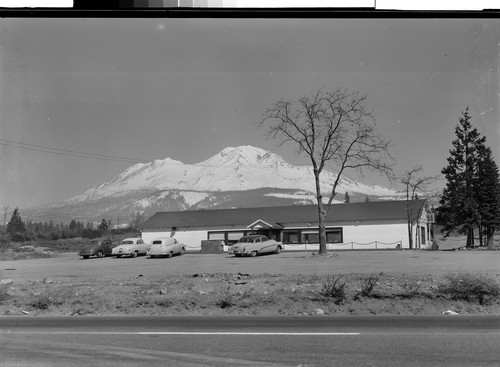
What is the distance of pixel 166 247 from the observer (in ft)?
26.4

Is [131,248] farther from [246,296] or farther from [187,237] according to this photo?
[246,296]

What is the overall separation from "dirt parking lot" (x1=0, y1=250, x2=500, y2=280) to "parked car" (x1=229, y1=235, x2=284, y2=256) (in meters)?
0.13

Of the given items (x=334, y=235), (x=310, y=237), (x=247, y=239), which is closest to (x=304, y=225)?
(x=310, y=237)

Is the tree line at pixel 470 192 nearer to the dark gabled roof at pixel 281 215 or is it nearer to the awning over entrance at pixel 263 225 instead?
the dark gabled roof at pixel 281 215

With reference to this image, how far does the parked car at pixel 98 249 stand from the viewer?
798 cm

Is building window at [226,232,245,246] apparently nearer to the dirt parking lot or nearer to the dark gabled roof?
the dark gabled roof

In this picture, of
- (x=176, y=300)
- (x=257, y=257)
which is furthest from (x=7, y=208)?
(x=257, y=257)

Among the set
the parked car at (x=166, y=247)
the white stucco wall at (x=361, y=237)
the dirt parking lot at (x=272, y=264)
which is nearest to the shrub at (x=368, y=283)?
the dirt parking lot at (x=272, y=264)

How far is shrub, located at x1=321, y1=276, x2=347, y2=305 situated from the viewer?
26.4 ft

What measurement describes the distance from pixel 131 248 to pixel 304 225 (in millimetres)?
3138

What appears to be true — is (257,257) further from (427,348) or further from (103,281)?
(427,348)

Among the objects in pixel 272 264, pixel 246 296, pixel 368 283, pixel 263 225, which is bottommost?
pixel 246 296

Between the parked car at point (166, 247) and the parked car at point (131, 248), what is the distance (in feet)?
0.42

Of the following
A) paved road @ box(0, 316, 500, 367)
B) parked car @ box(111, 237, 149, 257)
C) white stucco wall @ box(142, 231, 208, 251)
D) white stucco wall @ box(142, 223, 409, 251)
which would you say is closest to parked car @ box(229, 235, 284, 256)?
white stucco wall @ box(142, 223, 409, 251)
